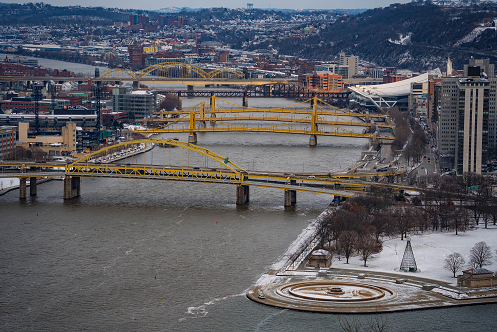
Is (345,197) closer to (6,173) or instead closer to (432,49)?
(6,173)

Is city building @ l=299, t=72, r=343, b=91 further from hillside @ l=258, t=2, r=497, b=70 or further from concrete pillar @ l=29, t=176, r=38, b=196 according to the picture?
concrete pillar @ l=29, t=176, r=38, b=196

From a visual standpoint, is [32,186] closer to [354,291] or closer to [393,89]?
[354,291]

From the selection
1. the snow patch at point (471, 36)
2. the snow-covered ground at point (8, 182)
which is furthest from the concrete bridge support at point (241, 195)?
the snow patch at point (471, 36)

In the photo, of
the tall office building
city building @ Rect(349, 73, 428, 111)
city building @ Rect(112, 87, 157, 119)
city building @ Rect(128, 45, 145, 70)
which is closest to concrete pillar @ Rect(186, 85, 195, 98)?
city building @ Rect(349, 73, 428, 111)

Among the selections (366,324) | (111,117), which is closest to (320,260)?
(366,324)

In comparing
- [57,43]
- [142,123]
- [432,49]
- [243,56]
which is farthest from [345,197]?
[57,43]

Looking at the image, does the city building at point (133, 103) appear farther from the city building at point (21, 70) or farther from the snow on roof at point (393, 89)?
the city building at point (21, 70)
